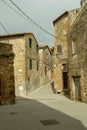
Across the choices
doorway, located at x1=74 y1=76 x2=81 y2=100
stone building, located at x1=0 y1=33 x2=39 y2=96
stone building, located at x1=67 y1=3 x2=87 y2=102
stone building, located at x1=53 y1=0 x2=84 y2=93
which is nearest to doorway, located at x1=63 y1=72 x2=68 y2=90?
stone building, located at x1=53 y1=0 x2=84 y2=93

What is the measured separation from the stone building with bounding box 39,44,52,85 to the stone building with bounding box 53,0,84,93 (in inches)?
422

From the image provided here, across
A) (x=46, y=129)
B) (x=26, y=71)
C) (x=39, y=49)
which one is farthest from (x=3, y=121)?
(x=39, y=49)

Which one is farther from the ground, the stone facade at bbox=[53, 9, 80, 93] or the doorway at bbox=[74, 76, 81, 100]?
the stone facade at bbox=[53, 9, 80, 93]

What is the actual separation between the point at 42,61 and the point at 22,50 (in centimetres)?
955

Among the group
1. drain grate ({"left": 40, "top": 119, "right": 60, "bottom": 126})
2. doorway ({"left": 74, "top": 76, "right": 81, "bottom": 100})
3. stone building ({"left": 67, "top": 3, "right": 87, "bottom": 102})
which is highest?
stone building ({"left": 67, "top": 3, "right": 87, "bottom": 102})

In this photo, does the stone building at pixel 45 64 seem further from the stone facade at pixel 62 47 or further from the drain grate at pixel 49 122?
the drain grate at pixel 49 122

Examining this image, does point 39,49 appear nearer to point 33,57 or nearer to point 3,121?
point 33,57

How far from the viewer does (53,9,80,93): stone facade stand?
30173 mm

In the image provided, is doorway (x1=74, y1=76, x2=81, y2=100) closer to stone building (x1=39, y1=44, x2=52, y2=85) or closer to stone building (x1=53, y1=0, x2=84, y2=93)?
stone building (x1=53, y1=0, x2=84, y2=93)

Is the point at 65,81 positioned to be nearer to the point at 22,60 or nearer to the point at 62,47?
the point at 62,47

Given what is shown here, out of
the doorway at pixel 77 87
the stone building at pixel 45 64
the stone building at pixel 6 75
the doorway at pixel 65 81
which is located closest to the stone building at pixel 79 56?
the doorway at pixel 77 87

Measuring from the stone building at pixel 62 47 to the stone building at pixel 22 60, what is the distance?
164 inches

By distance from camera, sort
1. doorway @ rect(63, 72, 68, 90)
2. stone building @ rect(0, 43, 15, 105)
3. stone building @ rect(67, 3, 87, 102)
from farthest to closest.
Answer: doorway @ rect(63, 72, 68, 90) < stone building @ rect(0, 43, 15, 105) < stone building @ rect(67, 3, 87, 102)

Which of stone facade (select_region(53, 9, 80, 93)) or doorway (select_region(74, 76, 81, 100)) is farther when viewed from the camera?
stone facade (select_region(53, 9, 80, 93))
